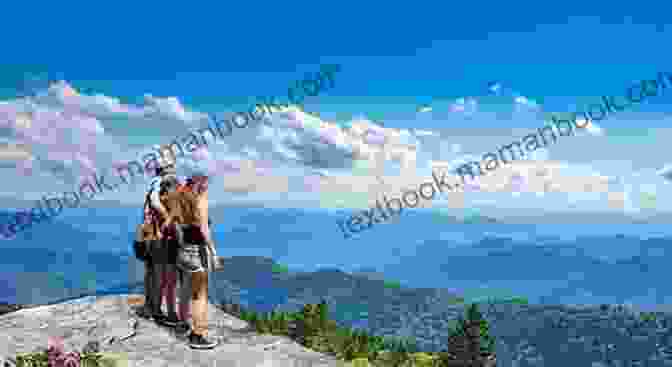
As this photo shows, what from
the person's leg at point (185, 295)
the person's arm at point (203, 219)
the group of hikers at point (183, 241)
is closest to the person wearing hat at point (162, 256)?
the group of hikers at point (183, 241)

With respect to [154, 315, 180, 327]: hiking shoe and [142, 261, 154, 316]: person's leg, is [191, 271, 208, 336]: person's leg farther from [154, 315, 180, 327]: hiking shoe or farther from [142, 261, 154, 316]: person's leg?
[142, 261, 154, 316]: person's leg

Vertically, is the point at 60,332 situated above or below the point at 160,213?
below

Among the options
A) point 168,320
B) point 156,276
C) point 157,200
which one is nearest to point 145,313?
point 168,320

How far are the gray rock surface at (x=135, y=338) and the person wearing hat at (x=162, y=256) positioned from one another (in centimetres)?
37

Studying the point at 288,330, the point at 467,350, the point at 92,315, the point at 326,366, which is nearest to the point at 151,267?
the point at 92,315

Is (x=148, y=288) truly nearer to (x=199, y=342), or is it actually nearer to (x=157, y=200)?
(x=199, y=342)

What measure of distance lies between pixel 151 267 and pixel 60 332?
2.31 meters

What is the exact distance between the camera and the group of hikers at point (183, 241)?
13.0 metres

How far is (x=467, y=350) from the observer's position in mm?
94062

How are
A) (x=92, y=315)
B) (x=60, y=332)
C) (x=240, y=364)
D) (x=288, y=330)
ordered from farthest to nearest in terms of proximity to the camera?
(x=288, y=330) < (x=92, y=315) < (x=60, y=332) < (x=240, y=364)

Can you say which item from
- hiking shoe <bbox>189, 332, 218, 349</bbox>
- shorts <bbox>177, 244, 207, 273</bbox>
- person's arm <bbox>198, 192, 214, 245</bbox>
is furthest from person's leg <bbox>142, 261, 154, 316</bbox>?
person's arm <bbox>198, 192, 214, 245</bbox>

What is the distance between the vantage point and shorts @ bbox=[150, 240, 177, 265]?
13.4 metres

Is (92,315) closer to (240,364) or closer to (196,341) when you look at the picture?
(196,341)

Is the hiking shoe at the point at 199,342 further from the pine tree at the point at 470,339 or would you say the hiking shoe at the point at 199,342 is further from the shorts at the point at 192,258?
the pine tree at the point at 470,339
